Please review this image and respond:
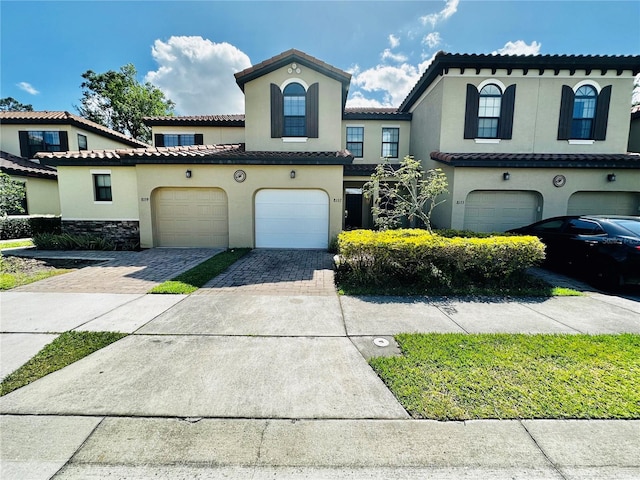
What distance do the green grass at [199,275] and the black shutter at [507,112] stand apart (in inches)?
452

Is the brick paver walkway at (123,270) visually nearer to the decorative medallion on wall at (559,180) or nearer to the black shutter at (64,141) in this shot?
the black shutter at (64,141)

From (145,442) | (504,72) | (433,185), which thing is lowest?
(145,442)

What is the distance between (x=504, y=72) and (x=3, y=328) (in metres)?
16.2

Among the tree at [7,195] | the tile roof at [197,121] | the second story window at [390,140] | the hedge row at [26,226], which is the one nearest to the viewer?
the tree at [7,195]

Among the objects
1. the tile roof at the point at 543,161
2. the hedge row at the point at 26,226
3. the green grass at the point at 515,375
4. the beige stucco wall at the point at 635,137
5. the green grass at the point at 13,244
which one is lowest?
the green grass at the point at 515,375

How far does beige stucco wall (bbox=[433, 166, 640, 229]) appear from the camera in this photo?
1055 cm

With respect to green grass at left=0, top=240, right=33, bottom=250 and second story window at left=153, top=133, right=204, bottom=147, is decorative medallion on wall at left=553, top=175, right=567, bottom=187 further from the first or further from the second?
green grass at left=0, top=240, right=33, bottom=250

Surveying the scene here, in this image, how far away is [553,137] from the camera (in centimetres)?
1152

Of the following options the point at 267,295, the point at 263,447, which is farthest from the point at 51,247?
the point at 263,447

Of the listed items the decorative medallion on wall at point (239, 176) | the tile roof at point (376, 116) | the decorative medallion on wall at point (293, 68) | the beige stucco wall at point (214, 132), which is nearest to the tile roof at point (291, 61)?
the decorative medallion on wall at point (293, 68)

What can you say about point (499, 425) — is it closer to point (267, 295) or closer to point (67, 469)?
point (67, 469)

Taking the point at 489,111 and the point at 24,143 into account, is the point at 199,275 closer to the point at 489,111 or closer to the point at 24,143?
the point at 489,111

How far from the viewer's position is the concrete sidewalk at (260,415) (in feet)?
7.09

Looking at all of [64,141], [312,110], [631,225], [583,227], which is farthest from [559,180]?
[64,141]
